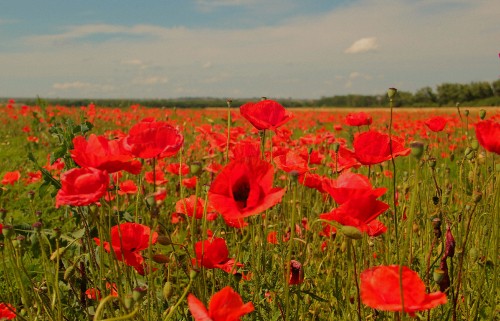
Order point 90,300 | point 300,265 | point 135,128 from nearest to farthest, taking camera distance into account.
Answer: point 135,128 < point 300,265 < point 90,300

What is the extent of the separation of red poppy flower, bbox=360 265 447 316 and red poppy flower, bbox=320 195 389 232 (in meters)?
0.14

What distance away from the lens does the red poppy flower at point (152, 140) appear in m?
1.23

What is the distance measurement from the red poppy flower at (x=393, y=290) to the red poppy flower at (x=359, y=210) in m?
0.14

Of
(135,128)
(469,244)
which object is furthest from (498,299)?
(135,128)

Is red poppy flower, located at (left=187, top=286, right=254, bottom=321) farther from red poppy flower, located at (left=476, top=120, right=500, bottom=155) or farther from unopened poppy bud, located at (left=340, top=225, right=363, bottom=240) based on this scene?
red poppy flower, located at (left=476, top=120, right=500, bottom=155)

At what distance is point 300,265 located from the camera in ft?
4.78

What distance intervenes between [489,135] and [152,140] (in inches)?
37.6

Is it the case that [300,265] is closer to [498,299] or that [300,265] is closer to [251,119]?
[251,119]

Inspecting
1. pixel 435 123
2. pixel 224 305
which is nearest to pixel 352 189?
pixel 224 305

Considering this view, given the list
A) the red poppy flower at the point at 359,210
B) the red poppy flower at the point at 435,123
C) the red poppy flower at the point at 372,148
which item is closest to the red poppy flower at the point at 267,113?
the red poppy flower at the point at 372,148

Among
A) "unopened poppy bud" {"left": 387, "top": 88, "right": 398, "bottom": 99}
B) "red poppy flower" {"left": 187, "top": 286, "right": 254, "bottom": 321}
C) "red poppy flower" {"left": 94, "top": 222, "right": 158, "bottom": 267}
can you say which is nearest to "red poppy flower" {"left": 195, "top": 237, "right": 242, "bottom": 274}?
"red poppy flower" {"left": 94, "top": 222, "right": 158, "bottom": 267}

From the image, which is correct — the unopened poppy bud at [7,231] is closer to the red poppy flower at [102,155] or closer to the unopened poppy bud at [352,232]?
the red poppy flower at [102,155]

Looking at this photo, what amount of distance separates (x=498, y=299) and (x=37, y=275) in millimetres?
2284

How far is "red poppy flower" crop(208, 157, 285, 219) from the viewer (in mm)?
1040
